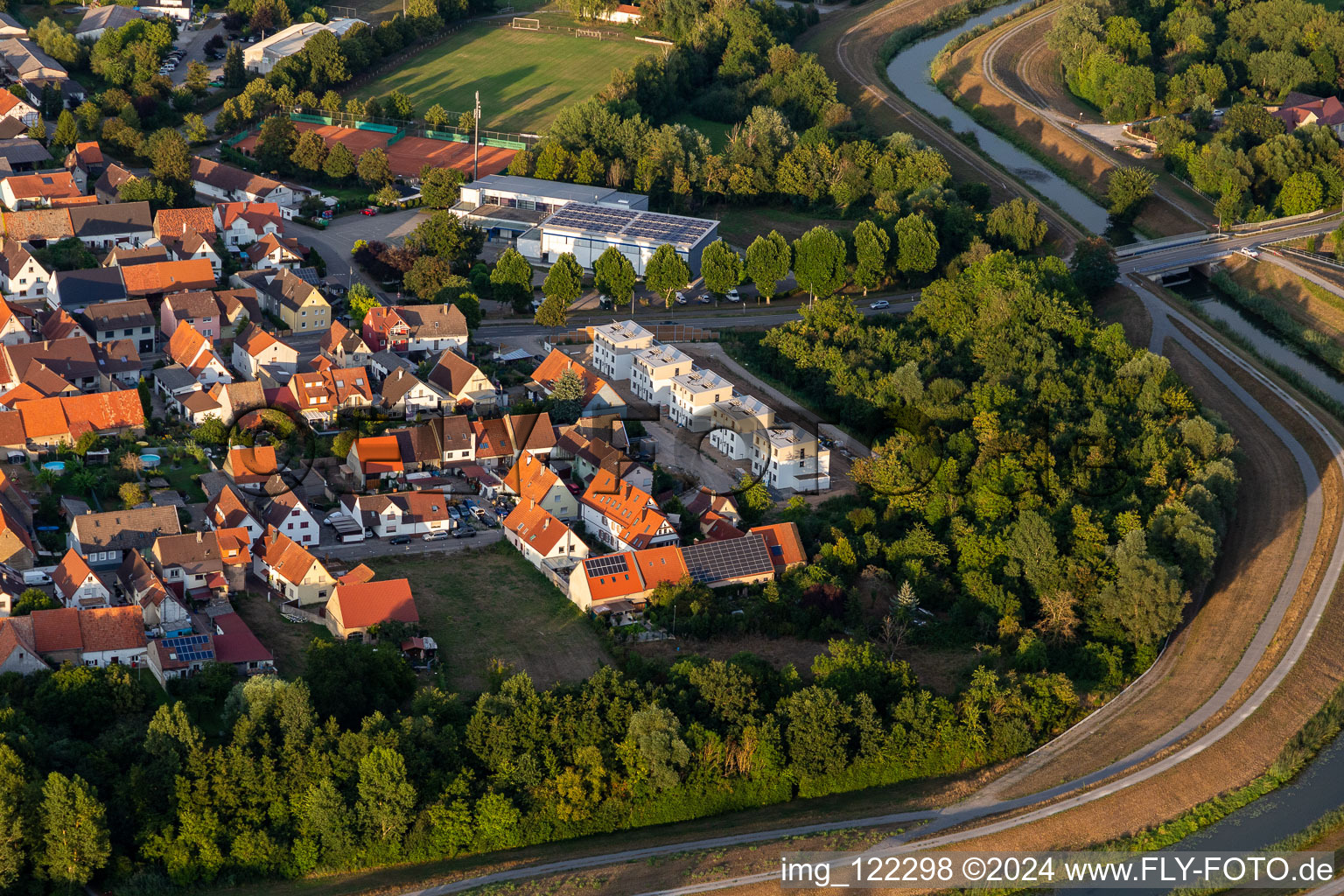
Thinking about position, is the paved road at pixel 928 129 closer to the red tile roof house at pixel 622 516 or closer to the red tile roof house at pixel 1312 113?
the red tile roof house at pixel 1312 113

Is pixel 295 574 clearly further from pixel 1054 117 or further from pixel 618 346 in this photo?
pixel 1054 117

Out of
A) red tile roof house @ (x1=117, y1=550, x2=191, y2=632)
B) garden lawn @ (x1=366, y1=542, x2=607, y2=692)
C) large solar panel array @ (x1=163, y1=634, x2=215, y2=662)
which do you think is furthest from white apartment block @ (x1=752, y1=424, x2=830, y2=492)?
large solar panel array @ (x1=163, y1=634, x2=215, y2=662)

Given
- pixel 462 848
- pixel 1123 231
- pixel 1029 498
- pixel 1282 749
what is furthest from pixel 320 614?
pixel 1123 231

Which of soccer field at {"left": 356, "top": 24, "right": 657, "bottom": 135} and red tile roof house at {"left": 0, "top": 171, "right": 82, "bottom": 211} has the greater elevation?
red tile roof house at {"left": 0, "top": 171, "right": 82, "bottom": 211}

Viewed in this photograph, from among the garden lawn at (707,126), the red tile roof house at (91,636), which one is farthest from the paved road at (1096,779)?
the garden lawn at (707,126)

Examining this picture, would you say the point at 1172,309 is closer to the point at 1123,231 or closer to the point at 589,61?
the point at 1123,231

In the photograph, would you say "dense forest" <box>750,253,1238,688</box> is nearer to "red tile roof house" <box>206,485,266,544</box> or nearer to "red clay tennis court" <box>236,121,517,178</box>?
"red tile roof house" <box>206,485,266,544</box>

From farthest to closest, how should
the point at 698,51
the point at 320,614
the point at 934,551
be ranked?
the point at 698,51 → the point at 934,551 → the point at 320,614
